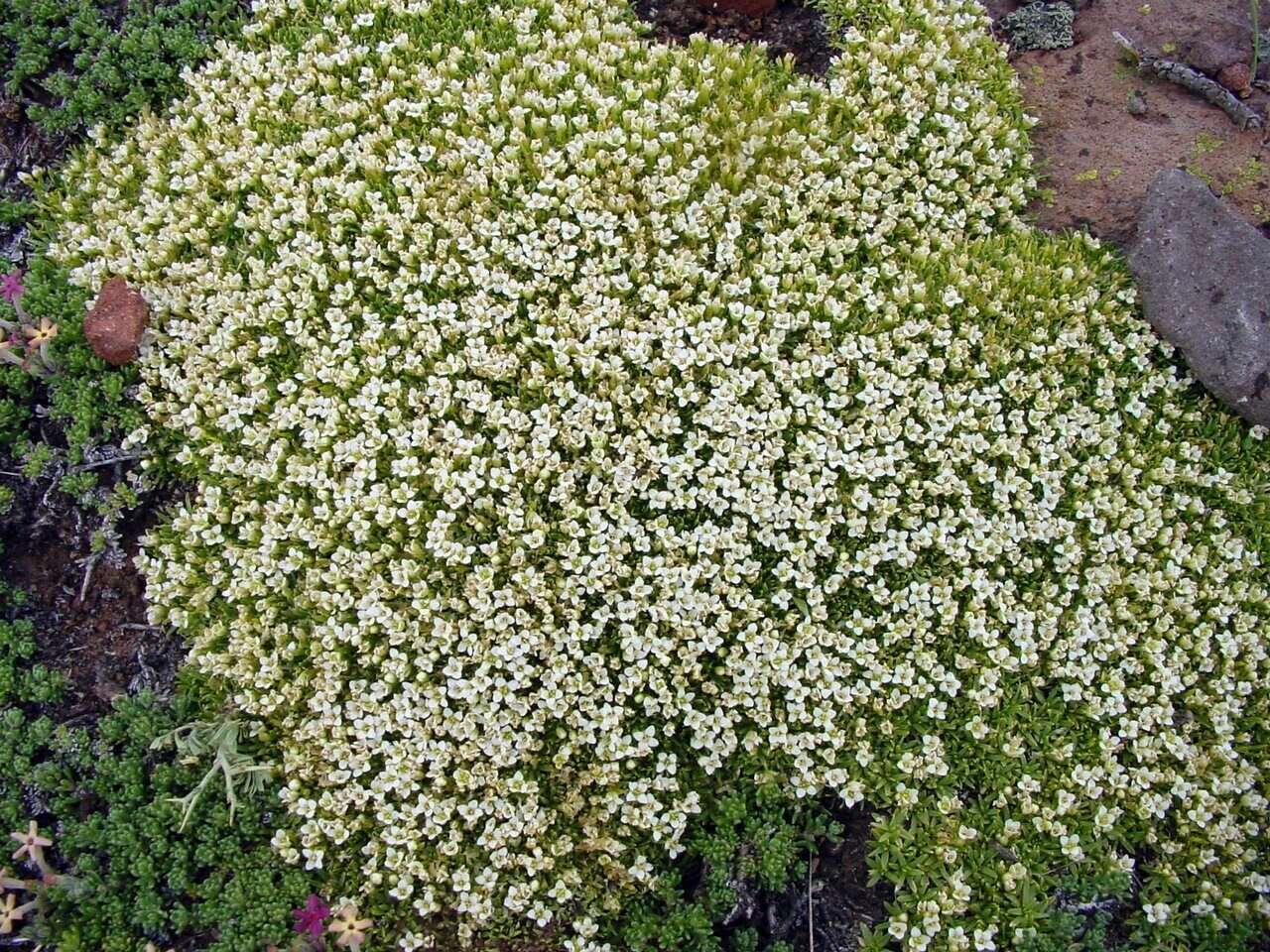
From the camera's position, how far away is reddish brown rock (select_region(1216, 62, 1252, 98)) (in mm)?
5820

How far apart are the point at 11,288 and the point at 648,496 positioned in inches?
143

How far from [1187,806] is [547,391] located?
354cm

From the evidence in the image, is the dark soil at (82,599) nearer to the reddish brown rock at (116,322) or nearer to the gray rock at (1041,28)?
the reddish brown rock at (116,322)

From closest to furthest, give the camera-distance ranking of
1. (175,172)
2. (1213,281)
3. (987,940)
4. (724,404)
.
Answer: (987,940)
(724,404)
(1213,281)
(175,172)

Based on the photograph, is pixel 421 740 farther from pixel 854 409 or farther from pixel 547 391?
pixel 854 409

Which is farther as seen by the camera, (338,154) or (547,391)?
(338,154)

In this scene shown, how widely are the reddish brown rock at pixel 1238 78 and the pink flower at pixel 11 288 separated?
7.17m

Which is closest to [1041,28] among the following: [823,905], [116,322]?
[823,905]

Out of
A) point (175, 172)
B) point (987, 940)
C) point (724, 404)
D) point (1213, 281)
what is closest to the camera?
point (987, 940)

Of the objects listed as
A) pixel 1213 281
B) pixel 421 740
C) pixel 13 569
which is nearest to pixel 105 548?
pixel 13 569

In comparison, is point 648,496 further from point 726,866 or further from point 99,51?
point 99,51

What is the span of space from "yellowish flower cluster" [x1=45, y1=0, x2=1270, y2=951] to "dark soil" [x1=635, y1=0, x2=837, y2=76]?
0.96 m

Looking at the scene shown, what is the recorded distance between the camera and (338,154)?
510 centimetres

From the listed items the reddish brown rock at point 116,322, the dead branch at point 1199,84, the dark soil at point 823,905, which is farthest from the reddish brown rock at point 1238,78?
the reddish brown rock at point 116,322
